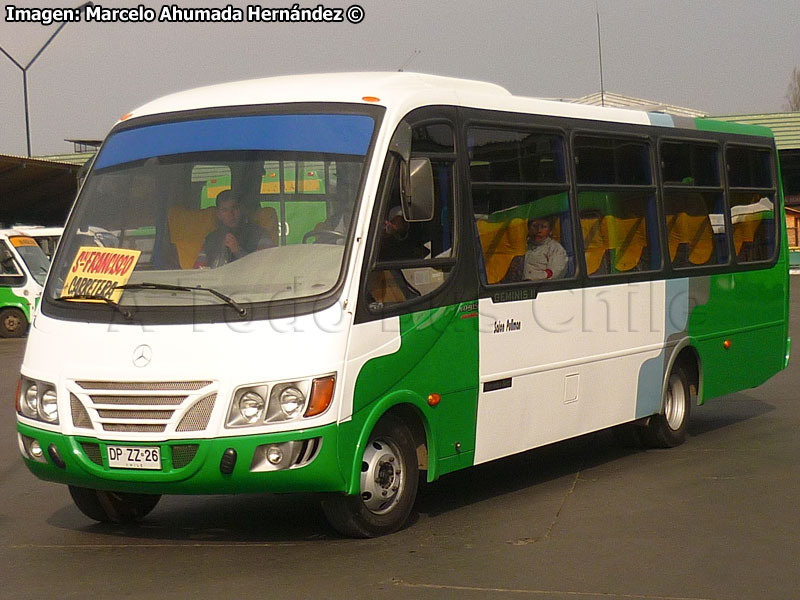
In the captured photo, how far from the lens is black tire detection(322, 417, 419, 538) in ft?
24.3

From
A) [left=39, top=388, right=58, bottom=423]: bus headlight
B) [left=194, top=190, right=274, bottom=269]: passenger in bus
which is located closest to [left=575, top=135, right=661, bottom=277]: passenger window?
[left=194, top=190, right=274, bottom=269]: passenger in bus

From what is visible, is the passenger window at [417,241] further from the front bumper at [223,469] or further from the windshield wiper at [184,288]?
the front bumper at [223,469]

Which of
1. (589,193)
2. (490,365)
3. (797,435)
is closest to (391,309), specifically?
(490,365)

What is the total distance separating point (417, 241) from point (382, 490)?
57.9 inches

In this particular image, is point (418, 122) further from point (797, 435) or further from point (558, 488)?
point (797, 435)

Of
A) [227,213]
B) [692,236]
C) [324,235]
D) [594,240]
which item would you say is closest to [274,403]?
[324,235]

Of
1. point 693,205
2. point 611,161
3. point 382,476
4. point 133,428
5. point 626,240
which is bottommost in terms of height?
point 382,476

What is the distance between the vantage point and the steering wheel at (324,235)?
7457 mm

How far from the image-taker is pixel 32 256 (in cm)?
2753

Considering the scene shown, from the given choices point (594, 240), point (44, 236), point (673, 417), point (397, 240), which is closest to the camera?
point (397, 240)

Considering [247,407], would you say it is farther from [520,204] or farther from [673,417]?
[673,417]

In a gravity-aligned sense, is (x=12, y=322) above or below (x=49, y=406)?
below

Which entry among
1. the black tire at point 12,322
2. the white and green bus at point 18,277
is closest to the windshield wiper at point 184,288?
the white and green bus at point 18,277

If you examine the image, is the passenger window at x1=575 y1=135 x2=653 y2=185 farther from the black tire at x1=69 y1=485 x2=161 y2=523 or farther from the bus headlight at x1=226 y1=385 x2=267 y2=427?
the black tire at x1=69 y1=485 x2=161 y2=523
